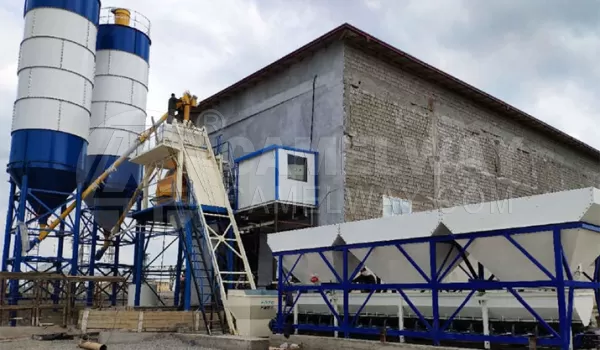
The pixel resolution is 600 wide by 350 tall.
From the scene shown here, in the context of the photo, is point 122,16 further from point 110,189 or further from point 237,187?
point 237,187

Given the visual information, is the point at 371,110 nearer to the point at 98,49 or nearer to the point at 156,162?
the point at 156,162

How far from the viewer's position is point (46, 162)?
24156 millimetres

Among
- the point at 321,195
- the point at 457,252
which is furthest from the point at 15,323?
the point at 457,252

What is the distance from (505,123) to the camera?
93.7ft

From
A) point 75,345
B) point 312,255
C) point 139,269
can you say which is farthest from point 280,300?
point 139,269

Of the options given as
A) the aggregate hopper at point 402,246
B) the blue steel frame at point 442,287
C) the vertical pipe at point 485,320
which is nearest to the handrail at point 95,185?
the blue steel frame at point 442,287

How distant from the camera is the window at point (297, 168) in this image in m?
20.8

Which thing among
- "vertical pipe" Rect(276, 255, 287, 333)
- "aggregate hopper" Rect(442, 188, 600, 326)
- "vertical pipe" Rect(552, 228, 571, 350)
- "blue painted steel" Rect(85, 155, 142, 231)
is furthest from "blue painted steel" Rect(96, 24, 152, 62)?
"vertical pipe" Rect(552, 228, 571, 350)

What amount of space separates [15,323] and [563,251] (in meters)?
19.9

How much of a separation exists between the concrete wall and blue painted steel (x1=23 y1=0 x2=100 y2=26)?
25.2ft

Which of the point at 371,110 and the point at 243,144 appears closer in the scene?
the point at 371,110

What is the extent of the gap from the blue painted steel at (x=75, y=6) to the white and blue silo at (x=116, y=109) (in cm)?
312

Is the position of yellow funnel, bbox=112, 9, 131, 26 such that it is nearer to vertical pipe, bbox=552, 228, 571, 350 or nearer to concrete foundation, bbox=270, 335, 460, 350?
concrete foundation, bbox=270, 335, 460, 350

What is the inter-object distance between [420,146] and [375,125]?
8.95 feet
